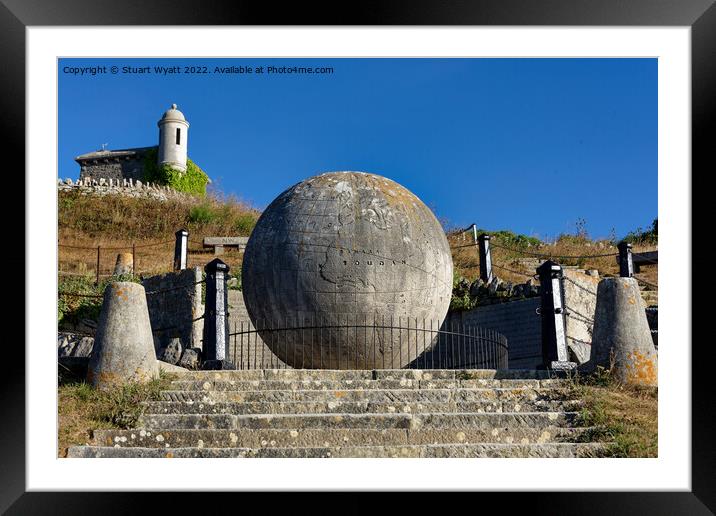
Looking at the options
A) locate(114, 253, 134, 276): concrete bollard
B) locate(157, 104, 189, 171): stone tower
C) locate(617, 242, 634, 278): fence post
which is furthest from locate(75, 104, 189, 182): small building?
locate(617, 242, 634, 278): fence post

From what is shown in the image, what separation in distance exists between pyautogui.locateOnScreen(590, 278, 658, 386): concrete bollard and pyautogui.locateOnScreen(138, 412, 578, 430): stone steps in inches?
64.3

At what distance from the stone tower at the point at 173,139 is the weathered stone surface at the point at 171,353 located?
3161cm

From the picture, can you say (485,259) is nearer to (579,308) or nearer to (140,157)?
(579,308)

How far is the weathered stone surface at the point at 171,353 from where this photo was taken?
55.2 ft

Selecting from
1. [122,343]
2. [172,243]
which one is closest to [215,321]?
[122,343]

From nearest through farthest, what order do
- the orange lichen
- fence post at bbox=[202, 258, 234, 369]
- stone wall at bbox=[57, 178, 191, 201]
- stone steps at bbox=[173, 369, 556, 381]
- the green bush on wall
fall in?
the orange lichen
stone steps at bbox=[173, 369, 556, 381]
fence post at bbox=[202, 258, 234, 369]
stone wall at bbox=[57, 178, 191, 201]
the green bush on wall

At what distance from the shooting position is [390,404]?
31.4 ft

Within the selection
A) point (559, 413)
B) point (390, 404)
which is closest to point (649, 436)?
point (559, 413)

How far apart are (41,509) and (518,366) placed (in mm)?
11695

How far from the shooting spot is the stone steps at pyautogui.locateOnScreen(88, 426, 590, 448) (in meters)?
8.76

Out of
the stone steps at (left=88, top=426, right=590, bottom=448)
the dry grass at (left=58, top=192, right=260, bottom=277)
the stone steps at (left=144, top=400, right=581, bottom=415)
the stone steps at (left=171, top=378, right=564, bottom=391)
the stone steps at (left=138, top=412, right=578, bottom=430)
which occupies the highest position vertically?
the dry grass at (left=58, top=192, right=260, bottom=277)

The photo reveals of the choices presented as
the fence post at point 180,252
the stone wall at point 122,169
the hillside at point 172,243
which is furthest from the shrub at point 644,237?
the stone wall at point 122,169

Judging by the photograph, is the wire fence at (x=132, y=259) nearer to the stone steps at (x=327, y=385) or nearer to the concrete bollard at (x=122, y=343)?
the concrete bollard at (x=122, y=343)

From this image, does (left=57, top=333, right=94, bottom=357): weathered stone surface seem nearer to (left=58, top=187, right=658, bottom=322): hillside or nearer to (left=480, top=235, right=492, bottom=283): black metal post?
(left=58, top=187, right=658, bottom=322): hillside
